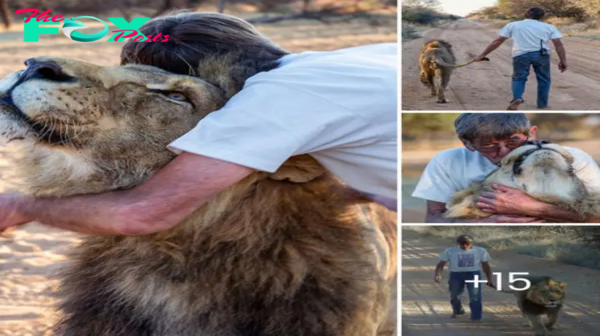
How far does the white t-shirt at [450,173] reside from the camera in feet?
9.26

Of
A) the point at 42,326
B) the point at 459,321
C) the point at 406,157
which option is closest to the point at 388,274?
the point at 459,321

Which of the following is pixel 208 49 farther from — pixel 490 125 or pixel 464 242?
pixel 464 242

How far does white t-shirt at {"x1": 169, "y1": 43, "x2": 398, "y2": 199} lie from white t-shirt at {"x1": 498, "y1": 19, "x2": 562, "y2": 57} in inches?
15.7

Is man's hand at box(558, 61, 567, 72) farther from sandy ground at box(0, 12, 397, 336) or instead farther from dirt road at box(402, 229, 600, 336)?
sandy ground at box(0, 12, 397, 336)

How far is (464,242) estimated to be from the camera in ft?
9.37

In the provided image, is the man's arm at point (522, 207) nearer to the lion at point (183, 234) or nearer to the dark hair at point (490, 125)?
the dark hair at point (490, 125)

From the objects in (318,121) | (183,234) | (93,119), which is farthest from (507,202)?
(93,119)

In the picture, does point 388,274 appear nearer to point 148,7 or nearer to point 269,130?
point 269,130

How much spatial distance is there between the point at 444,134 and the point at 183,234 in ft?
3.09

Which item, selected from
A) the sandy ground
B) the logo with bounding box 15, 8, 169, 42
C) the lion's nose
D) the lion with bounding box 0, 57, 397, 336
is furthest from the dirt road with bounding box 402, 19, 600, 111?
the sandy ground

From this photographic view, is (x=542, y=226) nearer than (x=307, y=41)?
Yes

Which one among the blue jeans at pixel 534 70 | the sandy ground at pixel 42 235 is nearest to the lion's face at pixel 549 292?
the blue jeans at pixel 534 70

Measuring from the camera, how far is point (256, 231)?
104 inches

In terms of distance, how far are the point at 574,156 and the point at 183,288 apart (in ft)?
4.54
